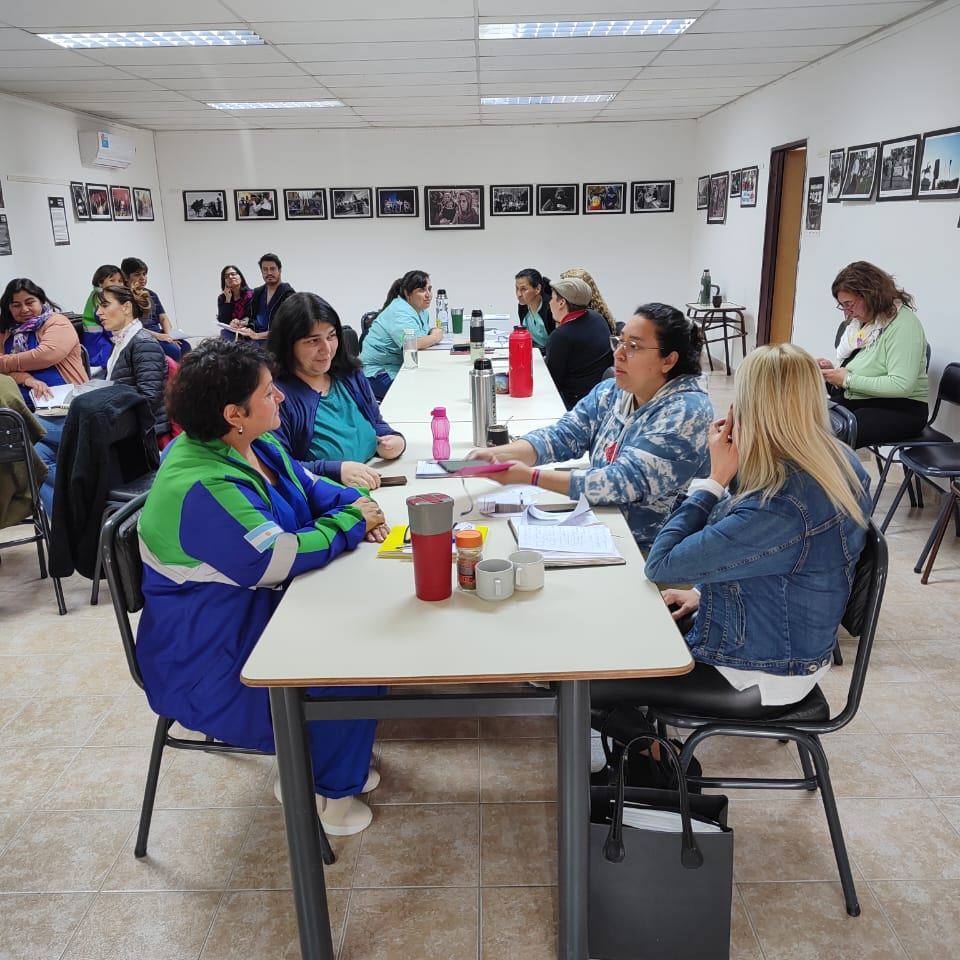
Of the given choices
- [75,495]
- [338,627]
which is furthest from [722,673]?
[75,495]

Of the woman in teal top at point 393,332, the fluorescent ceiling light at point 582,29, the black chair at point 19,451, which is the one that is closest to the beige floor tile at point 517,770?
the black chair at point 19,451

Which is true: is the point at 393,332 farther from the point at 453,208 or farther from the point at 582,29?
the point at 453,208

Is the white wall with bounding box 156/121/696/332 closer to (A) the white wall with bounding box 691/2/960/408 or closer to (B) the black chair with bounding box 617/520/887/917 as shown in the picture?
(A) the white wall with bounding box 691/2/960/408

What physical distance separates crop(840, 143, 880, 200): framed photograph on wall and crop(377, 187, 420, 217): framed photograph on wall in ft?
17.8

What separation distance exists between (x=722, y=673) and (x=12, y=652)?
260 centimetres

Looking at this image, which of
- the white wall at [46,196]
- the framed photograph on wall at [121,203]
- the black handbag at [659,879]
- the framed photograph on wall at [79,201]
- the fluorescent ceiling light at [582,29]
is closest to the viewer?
the black handbag at [659,879]

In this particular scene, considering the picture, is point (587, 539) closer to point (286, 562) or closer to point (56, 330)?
point (286, 562)

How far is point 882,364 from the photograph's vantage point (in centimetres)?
415

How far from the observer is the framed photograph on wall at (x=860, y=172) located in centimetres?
507

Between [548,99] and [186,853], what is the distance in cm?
721

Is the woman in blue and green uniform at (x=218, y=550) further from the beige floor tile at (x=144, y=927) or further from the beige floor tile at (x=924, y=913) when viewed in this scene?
the beige floor tile at (x=924, y=913)

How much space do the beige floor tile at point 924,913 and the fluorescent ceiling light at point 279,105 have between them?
24.1ft

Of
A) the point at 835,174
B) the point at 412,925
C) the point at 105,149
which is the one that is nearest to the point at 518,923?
the point at 412,925

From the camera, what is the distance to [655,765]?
174cm
